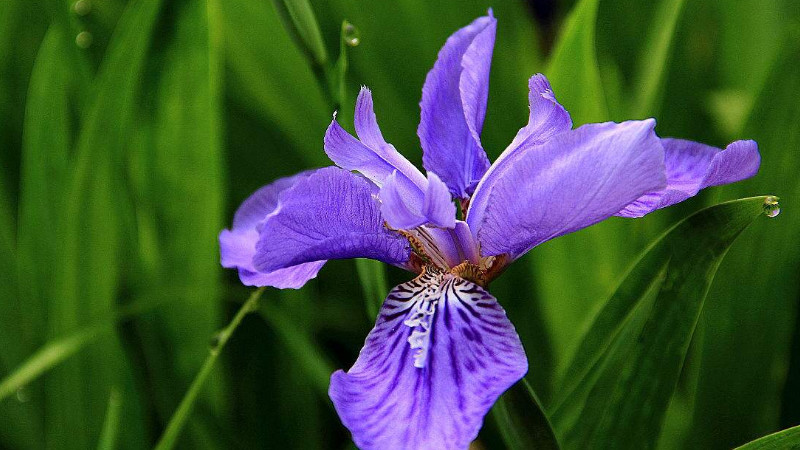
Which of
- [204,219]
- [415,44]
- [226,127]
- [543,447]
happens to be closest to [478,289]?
[543,447]

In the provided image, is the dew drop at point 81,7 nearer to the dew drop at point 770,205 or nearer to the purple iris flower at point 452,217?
the purple iris flower at point 452,217

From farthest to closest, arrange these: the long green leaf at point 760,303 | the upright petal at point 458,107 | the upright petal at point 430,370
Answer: the long green leaf at point 760,303 < the upright petal at point 458,107 < the upright petal at point 430,370

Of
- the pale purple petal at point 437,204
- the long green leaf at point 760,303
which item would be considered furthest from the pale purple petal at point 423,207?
the long green leaf at point 760,303

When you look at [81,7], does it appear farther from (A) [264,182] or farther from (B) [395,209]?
(B) [395,209]

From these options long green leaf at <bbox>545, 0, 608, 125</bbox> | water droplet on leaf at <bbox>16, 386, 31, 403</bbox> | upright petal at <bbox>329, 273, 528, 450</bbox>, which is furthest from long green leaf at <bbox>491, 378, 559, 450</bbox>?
water droplet on leaf at <bbox>16, 386, 31, 403</bbox>

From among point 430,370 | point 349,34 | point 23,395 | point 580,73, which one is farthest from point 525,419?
point 23,395

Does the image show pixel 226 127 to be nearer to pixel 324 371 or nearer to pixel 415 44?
pixel 415 44

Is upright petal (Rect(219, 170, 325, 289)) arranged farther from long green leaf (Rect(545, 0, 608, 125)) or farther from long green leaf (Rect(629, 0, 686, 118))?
long green leaf (Rect(629, 0, 686, 118))
